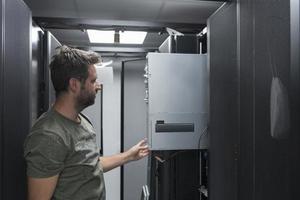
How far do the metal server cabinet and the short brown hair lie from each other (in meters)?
0.48

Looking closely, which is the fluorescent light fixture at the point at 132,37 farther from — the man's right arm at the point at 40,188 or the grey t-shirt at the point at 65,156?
the man's right arm at the point at 40,188

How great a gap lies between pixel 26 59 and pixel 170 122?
0.83 meters

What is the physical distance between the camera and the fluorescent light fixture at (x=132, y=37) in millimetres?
2734

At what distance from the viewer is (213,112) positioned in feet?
4.80

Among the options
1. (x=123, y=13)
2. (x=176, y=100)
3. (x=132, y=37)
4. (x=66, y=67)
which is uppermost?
(x=123, y=13)

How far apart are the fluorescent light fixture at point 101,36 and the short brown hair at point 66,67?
4.86 ft

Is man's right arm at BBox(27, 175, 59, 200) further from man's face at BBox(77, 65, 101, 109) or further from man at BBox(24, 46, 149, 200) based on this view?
man's face at BBox(77, 65, 101, 109)

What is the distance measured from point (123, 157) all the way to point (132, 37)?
1626 millimetres

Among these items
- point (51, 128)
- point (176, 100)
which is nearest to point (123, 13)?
point (176, 100)

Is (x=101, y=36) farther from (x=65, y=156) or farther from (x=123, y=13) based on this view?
(x=65, y=156)

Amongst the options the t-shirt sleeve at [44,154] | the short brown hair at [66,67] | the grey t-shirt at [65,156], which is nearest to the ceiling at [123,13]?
the short brown hair at [66,67]

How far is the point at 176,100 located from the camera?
5.30 ft

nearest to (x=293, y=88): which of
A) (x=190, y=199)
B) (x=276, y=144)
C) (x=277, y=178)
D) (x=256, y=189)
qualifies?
(x=276, y=144)

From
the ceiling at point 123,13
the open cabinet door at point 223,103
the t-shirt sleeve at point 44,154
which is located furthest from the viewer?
the ceiling at point 123,13
